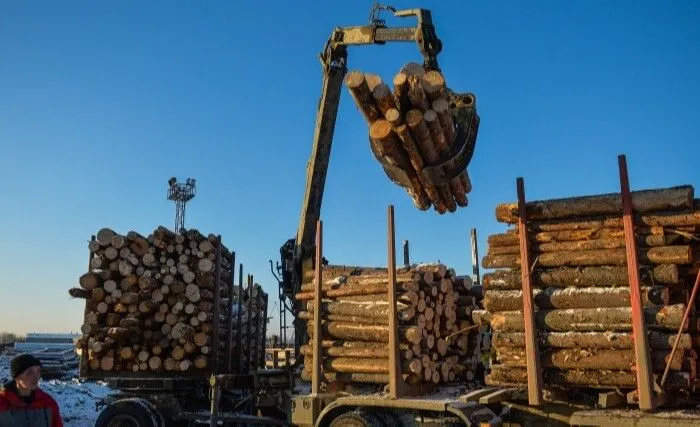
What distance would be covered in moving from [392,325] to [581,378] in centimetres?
271

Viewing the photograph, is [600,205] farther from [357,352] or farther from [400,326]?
[357,352]

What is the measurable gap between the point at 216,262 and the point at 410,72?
21.2ft

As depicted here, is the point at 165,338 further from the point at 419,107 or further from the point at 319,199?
the point at 419,107

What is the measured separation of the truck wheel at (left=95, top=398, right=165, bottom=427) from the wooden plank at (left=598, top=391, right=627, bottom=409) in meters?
7.45

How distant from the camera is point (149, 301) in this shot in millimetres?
11828

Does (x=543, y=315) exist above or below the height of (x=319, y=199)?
below

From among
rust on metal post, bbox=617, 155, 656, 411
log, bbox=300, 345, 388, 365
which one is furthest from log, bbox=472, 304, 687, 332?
log, bbox=300, 345, 388, 365

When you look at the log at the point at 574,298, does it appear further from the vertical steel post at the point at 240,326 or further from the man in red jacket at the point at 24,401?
the vertical steel post at the point at 240,326

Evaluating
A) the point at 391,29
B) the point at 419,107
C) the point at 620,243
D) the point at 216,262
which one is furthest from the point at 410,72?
the point at 216,262

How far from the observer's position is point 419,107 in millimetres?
7734

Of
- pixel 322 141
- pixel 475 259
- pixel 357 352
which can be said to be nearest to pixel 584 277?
pixel 357 352

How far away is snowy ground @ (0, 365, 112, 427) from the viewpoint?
1437 cm

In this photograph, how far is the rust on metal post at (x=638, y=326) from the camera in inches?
254

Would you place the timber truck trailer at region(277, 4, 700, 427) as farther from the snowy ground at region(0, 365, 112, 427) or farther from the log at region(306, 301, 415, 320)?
the snowy ground at region(0, 365, 112, 427)
